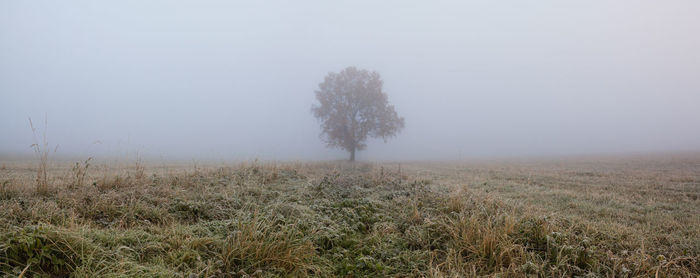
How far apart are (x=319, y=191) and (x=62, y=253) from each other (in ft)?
15.3

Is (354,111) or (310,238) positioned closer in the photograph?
(310,238)

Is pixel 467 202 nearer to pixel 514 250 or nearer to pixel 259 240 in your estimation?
pixel 514 250

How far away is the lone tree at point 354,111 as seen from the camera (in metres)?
30.2

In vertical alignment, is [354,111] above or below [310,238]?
above

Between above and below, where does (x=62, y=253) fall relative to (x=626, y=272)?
above

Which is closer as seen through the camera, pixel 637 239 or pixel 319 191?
pixel 637 239

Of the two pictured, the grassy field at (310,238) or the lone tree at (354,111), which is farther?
the lone tree at (354,111)

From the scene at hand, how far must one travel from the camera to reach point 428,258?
3.73 metres

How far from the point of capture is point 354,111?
30.6 m

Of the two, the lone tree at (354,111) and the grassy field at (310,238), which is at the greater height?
the lone tree at (354,111)

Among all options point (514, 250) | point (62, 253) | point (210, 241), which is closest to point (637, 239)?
point (514, 250)

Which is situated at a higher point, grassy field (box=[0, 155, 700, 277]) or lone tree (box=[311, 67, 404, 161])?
lone tree (box=[311, 67, 404, 161])

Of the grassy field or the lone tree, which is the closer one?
the grassy field

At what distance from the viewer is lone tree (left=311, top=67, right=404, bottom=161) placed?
1187 inches
